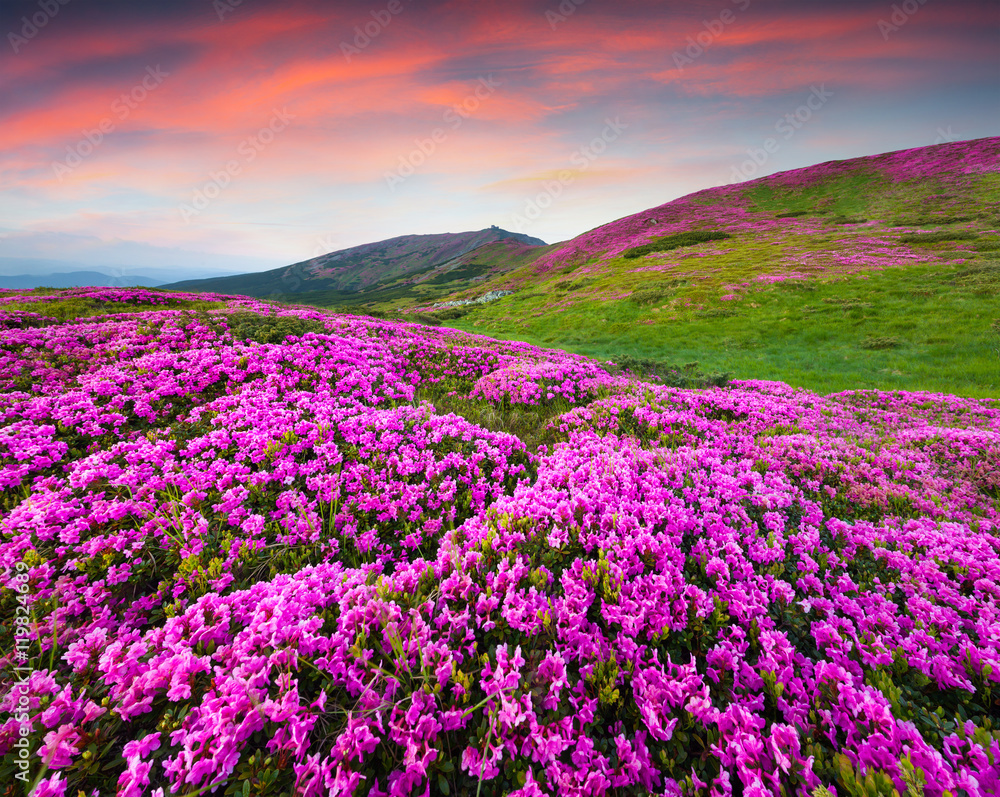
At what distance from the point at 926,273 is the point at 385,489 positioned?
41.3 metres

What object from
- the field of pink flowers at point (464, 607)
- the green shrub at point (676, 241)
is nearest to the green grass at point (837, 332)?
the field of pink flowers at point (464, 607)

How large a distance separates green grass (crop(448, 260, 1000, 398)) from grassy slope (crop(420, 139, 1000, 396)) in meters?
0.10

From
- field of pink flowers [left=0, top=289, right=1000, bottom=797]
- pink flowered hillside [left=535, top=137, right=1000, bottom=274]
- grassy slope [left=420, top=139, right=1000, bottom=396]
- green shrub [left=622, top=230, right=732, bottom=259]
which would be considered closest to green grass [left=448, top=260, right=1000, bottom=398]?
grassy slope [left=420, top=139, right=1000, bottom=396]

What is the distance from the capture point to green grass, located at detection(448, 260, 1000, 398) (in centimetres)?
1580

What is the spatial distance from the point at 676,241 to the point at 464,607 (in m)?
60.2

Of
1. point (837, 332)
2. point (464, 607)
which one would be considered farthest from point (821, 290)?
point (464, 607)

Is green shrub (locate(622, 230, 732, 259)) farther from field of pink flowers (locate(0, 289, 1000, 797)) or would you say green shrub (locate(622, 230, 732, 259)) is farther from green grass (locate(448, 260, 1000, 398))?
field of pink flowers (locate(0, 289, 1000, 797))

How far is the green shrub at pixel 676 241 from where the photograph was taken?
165 ft

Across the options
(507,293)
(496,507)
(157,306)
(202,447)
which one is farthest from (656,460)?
(507,293)

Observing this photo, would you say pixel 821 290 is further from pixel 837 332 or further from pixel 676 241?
pixel 676 241

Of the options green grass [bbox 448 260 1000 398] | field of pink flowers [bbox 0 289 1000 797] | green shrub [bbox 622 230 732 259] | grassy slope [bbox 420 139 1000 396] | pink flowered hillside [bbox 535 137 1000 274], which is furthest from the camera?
green shrub [bbox 622 230 732 259]

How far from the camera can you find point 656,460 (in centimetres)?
576

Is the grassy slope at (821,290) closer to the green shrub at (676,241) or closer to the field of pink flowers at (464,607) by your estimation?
the green shrub at (676,241)

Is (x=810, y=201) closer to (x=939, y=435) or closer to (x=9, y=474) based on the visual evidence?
(x=939, y=435)
